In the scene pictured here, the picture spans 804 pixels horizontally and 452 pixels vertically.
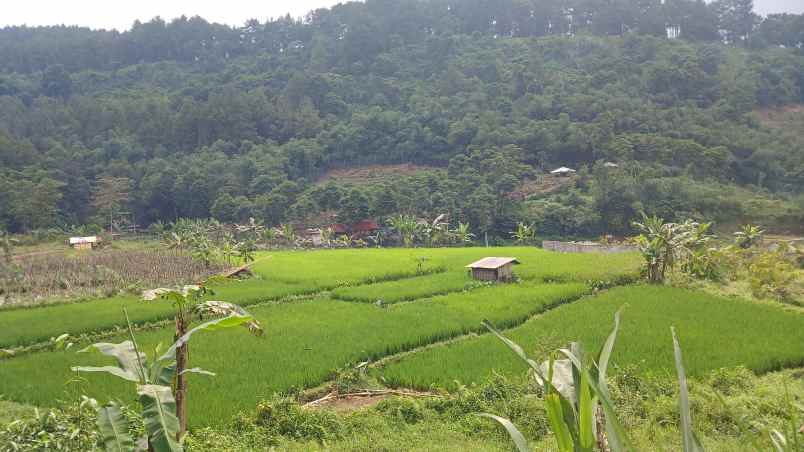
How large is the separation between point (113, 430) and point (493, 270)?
1407 centimetres

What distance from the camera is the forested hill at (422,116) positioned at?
1483 inches

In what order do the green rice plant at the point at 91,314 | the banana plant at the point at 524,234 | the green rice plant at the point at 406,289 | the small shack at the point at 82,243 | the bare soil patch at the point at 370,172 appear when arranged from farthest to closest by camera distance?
the bare soil patch at the point at 370,172
the banana plant at the point at 524,234
the small shack at the point at 82,243
the green rice plant at the point at 406,289
the green rice plant at the point at 91,314

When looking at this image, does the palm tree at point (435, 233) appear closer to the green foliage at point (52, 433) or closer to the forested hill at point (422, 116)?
the forested hill at point (422, 116)

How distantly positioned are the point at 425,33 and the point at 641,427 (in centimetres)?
8079

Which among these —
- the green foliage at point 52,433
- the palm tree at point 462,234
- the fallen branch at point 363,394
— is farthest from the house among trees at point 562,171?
the green foliage at point 52,433

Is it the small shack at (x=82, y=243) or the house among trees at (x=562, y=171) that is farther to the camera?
the house among trees at (x=562, y=171)

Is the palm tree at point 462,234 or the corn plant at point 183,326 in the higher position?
the corn plant at point 183,326

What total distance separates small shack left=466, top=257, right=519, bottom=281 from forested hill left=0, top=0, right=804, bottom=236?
59.3 ft

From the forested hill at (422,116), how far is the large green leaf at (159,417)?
106 feet

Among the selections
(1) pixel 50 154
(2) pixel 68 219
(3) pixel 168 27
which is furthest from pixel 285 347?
(3) pixel 168 27

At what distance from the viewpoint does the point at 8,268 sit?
56.9 ft

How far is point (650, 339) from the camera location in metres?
9.69

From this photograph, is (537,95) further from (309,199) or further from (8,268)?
(8,268)

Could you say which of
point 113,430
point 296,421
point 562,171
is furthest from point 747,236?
point 562,171
